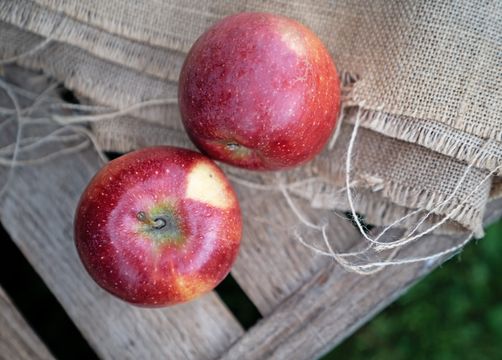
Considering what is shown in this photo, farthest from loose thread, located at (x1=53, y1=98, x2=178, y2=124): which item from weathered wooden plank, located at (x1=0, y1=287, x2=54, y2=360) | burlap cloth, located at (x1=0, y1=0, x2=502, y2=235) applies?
weathered wooden plank, located at (x1=0, y1=287, x2=54, y2=360)

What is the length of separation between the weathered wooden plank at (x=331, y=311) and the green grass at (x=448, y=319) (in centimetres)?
40

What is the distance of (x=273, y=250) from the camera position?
32.7 inches

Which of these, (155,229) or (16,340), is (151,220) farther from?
(16,340)

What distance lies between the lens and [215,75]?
0.68 m

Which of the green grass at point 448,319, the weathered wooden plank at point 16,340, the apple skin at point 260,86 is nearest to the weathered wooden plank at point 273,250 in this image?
the apple skin at point 260,86

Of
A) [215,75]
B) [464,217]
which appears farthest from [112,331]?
[464,217]

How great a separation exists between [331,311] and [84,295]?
1.16ft

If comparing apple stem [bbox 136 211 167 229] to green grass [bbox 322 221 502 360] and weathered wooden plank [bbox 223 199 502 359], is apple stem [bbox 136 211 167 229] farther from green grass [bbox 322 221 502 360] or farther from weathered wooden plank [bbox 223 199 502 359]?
green grass [bbox 322 221 502 360]

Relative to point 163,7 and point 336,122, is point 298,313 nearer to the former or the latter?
point 336,122

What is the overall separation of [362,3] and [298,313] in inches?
17.2

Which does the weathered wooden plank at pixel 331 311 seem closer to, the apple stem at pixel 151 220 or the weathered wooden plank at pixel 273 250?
the weathered wooden plank at pixel 273 250

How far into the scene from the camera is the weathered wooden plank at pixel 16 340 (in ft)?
2.63

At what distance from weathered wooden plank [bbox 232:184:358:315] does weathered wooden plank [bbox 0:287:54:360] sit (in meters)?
0.29

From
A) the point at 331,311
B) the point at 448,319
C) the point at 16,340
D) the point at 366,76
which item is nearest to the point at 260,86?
the point at 366,76
